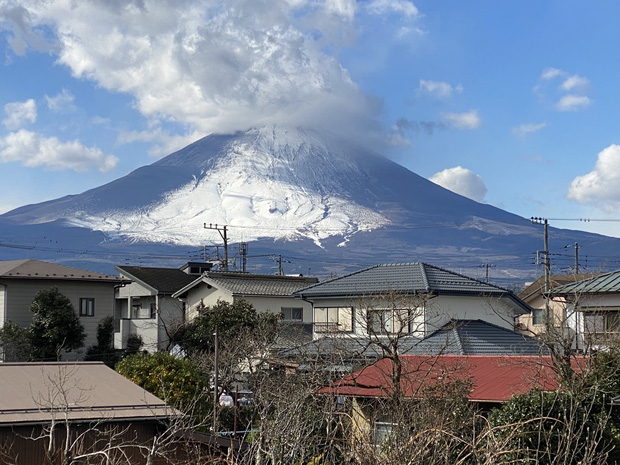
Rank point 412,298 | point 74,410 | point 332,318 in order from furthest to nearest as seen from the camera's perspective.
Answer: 1. point 332,318
2. point 412,298
3. point 74,410

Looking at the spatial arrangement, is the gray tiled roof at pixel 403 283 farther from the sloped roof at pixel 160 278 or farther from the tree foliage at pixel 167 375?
the sloped roof at pixel 160 278

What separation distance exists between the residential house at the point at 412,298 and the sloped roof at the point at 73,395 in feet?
46.9

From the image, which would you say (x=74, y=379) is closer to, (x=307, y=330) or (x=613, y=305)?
(x=613, y=305)

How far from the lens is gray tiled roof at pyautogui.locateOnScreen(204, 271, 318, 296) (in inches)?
1725

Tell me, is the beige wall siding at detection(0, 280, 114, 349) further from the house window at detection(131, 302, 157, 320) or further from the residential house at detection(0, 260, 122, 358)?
the house window at detection(131, 302, 157, 320)

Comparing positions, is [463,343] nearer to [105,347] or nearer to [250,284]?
[105,347]

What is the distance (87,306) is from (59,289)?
1576 mm

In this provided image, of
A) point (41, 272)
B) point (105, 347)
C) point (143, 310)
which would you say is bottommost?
point (105, 347)

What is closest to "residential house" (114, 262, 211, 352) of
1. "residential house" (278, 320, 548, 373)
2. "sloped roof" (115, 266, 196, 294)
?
"sloped roof" (115, 266, 196, 294)

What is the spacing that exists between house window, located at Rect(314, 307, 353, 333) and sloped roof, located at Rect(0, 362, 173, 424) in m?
17.0

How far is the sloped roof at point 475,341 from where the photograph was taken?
2875cm

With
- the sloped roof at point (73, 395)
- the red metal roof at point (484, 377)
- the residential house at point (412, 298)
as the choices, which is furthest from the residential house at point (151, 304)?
the sloped roof at point (73, 395)

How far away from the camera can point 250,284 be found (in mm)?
45344

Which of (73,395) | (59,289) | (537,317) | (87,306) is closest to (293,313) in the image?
(87,306)
